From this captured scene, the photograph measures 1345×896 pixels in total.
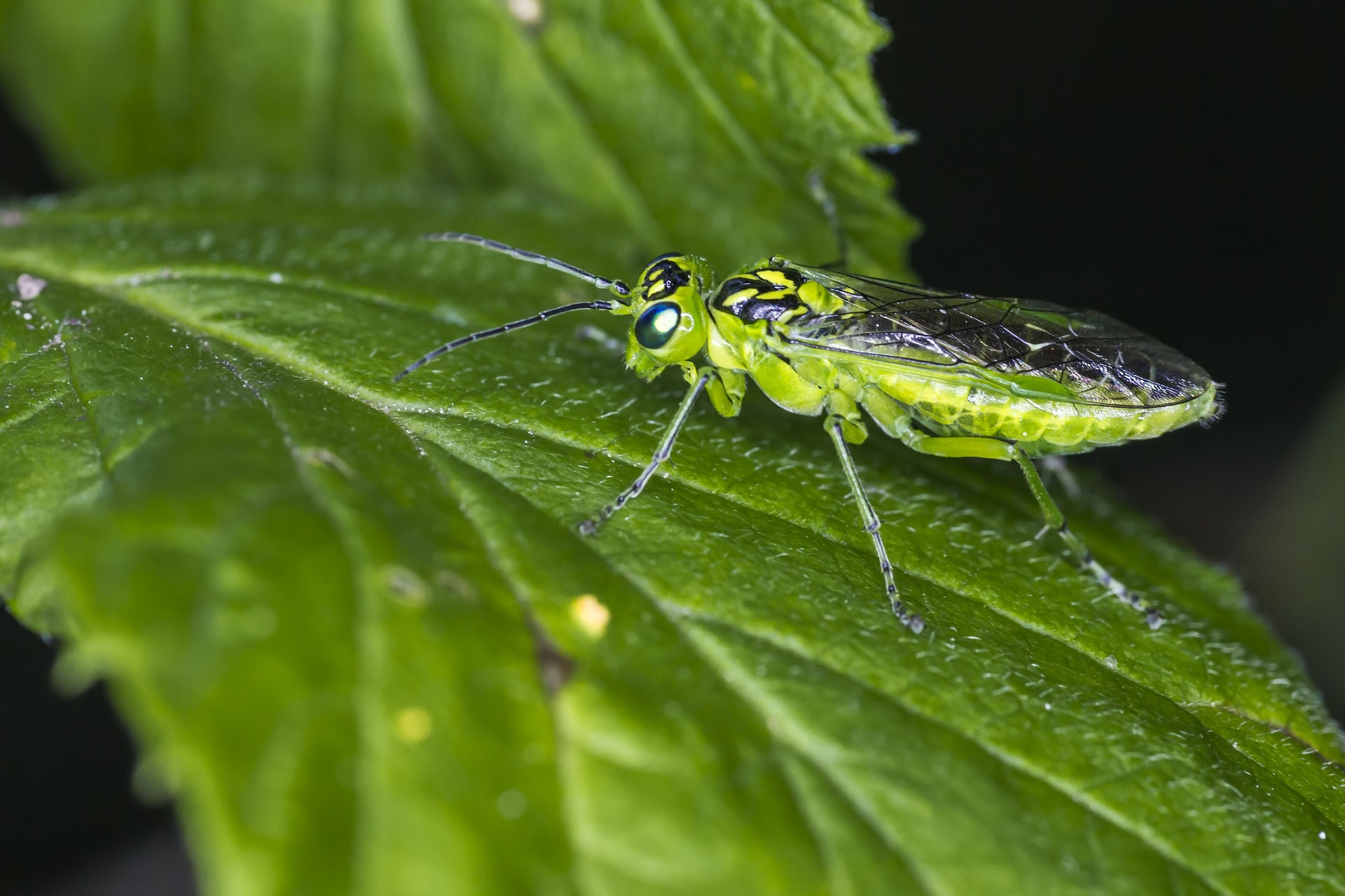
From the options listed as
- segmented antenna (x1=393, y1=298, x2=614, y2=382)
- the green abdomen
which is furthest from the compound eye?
the green abdomen

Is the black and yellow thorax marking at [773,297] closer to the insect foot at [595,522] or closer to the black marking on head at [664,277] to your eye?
the black marking on head at [664,277]

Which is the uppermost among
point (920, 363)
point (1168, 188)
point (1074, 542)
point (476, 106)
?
point (1168, 188)

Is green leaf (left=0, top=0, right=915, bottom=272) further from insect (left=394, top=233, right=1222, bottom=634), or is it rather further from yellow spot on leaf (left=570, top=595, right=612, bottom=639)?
yellow spot on leaf (left=570, top=595, right=612, bottom=639)

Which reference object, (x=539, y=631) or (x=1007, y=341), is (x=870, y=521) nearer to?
(x=1007, y=341)

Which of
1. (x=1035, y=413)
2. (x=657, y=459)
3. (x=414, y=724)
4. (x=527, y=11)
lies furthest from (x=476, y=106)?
(x=414, y=724)

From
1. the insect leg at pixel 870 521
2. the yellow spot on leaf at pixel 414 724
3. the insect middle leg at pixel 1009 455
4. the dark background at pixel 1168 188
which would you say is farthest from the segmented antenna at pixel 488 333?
the dark background at pixel 1168 188

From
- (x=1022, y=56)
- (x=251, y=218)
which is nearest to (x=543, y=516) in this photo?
(x=251, y=218)

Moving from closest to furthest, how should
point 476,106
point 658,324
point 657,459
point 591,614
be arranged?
1. point 591,614
2. point 657,459
3. point 658,324
4. point 476,106
